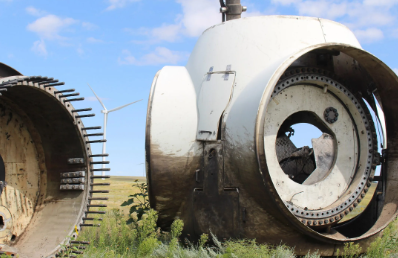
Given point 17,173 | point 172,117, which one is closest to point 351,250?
point 172,117

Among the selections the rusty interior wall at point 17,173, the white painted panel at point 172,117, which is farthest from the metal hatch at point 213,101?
the rusty interior wall at point 17,173

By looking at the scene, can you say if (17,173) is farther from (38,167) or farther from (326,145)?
(326,145)

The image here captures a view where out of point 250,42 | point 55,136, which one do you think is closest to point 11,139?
point 55,136

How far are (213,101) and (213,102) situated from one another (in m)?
0.01

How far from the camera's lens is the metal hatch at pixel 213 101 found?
544cm

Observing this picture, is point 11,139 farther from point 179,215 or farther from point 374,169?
point 374,169

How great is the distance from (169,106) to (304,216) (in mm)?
2173

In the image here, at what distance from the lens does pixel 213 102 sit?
5.54m

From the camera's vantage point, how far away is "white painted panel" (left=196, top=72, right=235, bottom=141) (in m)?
5.44

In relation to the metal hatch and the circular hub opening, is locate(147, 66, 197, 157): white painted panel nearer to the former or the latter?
the metal hatch

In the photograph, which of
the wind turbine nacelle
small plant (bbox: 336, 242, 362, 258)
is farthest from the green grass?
the wind turbine nacelle

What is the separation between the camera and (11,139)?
6004 millimetres

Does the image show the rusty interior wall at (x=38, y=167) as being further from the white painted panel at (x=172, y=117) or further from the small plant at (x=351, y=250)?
the small plant at (x=351, y=250)

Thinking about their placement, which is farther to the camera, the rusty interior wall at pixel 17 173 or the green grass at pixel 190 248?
the rusty interior wall at pixel 17 173
